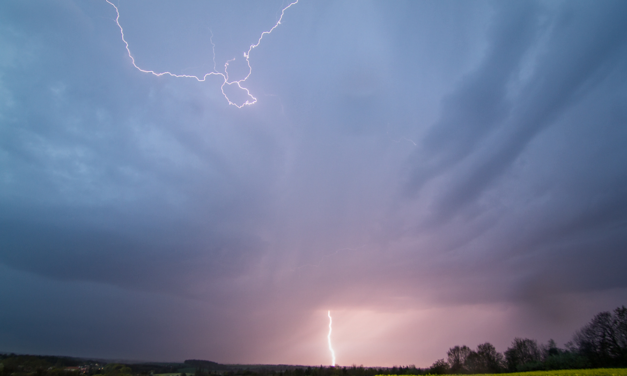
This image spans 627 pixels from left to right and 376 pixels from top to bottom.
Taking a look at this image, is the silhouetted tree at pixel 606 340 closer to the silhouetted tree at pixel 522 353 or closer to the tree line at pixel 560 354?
the tree line at pixel 560 354

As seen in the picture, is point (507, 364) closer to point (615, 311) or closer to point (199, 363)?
point (615, 311)

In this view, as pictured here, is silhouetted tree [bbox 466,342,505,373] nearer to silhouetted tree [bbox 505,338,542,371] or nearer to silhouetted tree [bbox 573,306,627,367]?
silhouetted tree [bbox 505,338,542,371]

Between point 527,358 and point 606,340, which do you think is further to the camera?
point 527,358

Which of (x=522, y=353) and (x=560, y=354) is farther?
(x=522, y=353)

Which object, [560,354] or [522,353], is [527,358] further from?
[560,354]

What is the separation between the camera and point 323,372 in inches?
3164

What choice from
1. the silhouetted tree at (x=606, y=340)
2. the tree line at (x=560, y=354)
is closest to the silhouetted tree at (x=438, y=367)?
the tree line at (x=560, y=354)

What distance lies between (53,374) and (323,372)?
64108 mm

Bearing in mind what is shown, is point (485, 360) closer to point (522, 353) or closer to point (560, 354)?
point (522, 353)

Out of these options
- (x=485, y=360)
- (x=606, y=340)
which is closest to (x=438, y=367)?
(x=485, y=360)

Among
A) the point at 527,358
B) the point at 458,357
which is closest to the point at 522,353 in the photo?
the point at 527,358

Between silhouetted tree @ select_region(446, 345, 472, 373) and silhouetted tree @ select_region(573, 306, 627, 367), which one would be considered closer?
silhouetted tree @ select_region(573, 306, 627, 367)

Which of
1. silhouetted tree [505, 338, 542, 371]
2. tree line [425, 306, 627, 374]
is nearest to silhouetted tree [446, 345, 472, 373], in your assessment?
tree line [425, 306, 627, 374]

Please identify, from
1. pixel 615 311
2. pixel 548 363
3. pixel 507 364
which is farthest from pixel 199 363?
pixel 615 311
